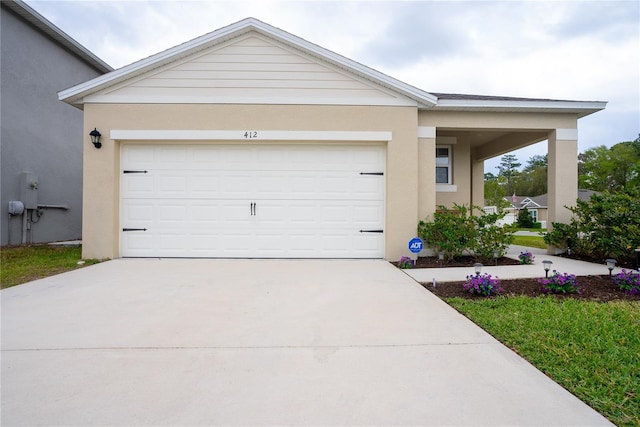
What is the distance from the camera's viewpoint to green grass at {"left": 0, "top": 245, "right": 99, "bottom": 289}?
17.3 ft

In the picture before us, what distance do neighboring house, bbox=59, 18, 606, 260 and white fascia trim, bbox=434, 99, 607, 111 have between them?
0.03m

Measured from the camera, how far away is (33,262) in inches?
257

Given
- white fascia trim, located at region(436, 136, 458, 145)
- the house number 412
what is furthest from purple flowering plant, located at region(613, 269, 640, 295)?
the house number 412

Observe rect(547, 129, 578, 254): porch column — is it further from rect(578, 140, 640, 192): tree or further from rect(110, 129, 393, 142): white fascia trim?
rect(578, 140, 640, 192): tree

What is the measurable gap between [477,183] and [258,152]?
7713mm

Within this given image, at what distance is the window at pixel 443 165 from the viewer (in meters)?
9.55

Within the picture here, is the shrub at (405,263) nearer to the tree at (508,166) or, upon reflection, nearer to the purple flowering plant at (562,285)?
the purple flowering plant at (562,285)

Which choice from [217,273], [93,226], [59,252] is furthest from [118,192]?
[217,273]

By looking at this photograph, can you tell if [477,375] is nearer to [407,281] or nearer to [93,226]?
[407,281]

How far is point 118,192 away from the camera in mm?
6777

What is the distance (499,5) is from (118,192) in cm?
1144

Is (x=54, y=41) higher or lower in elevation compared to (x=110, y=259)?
higher

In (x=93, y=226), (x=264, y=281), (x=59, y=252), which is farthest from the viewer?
(x=59, y=252)

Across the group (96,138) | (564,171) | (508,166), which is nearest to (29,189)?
(96,138)
